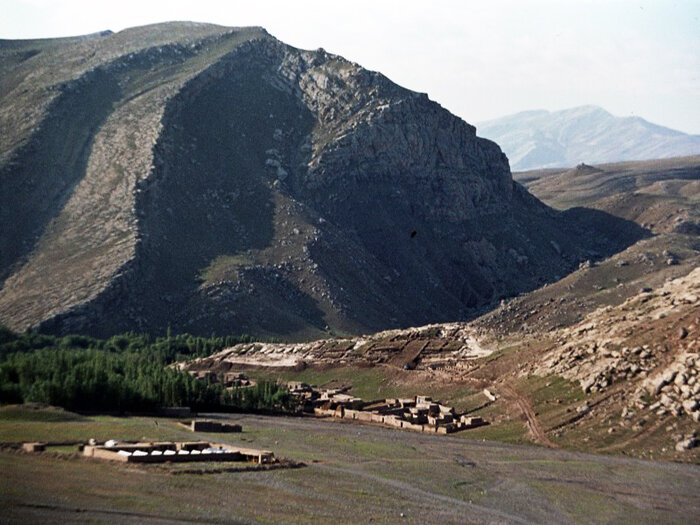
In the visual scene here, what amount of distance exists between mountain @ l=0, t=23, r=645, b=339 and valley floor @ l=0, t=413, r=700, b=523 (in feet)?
208

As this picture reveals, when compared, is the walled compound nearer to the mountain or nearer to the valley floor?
the valley floor

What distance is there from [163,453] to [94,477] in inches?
277

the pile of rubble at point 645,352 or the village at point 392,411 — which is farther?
the village at point 392,411

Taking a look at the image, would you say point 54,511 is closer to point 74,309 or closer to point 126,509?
point 126,509

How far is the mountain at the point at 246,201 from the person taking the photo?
435ft

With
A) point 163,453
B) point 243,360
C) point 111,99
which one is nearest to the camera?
point 163,453

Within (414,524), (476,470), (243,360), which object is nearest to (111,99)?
(243,360)

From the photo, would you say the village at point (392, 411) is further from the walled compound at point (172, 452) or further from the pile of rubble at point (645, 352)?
the walled compound at point (172, 452)

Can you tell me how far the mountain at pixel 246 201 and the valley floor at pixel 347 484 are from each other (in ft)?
208

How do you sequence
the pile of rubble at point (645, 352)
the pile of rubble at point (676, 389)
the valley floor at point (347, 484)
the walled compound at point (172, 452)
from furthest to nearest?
the pile of rubble at point (645, 352) → the pile of rubble at point (676, 389) → the walled compound at point (172, 452) → the valley floor at point (347, 484)

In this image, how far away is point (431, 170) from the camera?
17812 centimetres

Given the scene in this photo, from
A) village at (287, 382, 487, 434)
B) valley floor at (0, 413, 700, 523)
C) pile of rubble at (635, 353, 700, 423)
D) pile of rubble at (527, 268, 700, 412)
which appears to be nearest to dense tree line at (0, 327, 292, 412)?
village at (287, 382, 487, 434)

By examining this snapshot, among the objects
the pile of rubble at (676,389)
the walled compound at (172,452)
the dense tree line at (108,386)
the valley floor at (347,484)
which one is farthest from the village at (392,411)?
the walled compound at (172,452)

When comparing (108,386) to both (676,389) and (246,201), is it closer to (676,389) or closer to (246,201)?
(676,389)
